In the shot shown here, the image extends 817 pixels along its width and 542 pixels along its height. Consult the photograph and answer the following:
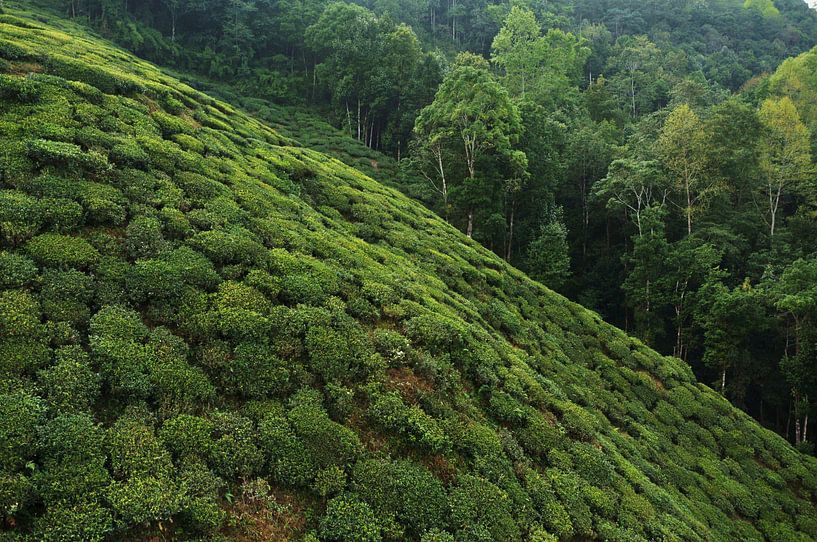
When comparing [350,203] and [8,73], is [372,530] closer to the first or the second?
[350,203]

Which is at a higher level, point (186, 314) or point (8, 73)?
point (8, 73)

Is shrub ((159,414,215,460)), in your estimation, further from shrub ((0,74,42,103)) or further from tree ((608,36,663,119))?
tree ((608,36,663,119))

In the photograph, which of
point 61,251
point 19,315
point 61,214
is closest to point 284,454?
point 19,315

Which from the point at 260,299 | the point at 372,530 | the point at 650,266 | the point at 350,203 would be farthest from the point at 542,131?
the point at 372,530

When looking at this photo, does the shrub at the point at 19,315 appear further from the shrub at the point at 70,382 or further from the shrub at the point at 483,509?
the shrub at the point at 483,509

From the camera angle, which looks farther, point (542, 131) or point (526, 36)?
point (526, 36)

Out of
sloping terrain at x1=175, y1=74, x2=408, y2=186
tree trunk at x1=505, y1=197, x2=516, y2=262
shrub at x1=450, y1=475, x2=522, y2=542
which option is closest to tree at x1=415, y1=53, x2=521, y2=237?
tree trunk at x1=505, y1=197, x2=516, y2=262

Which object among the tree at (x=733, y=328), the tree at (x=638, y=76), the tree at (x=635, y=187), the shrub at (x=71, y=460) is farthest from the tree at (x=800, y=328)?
the tree at (x=638, y=76)
